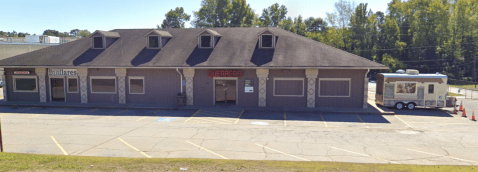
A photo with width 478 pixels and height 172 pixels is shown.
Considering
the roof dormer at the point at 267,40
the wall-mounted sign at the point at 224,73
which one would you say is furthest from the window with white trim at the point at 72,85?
the roof dormer at the point at 267,40

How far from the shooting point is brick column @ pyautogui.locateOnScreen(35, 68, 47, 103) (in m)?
30.9

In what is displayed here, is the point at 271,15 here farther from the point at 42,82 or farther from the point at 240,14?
the point at 42,82

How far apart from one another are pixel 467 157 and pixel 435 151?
1252 millimetres

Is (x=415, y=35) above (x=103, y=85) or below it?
above

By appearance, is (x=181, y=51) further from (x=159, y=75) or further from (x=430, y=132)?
(x=430, y=132)

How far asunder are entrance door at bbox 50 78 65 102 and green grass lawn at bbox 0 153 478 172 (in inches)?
734

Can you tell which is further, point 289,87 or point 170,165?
point 289,87

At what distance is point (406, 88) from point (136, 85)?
2192 centimetres

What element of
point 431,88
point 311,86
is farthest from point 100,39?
point 431,88

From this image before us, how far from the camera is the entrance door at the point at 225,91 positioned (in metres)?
29.3

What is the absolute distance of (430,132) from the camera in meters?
20.1

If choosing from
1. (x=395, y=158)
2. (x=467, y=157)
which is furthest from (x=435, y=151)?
(x=395, y=158)

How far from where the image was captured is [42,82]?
31.2 meters

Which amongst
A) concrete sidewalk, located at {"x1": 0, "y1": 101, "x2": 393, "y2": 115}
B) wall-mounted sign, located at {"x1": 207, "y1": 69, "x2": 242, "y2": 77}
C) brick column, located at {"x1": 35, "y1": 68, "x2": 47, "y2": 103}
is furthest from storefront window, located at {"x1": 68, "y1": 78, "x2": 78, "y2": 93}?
wall-mounted sign, located at {"x1": 207, "y1": 69, "x2": 242, "y2": 77}
